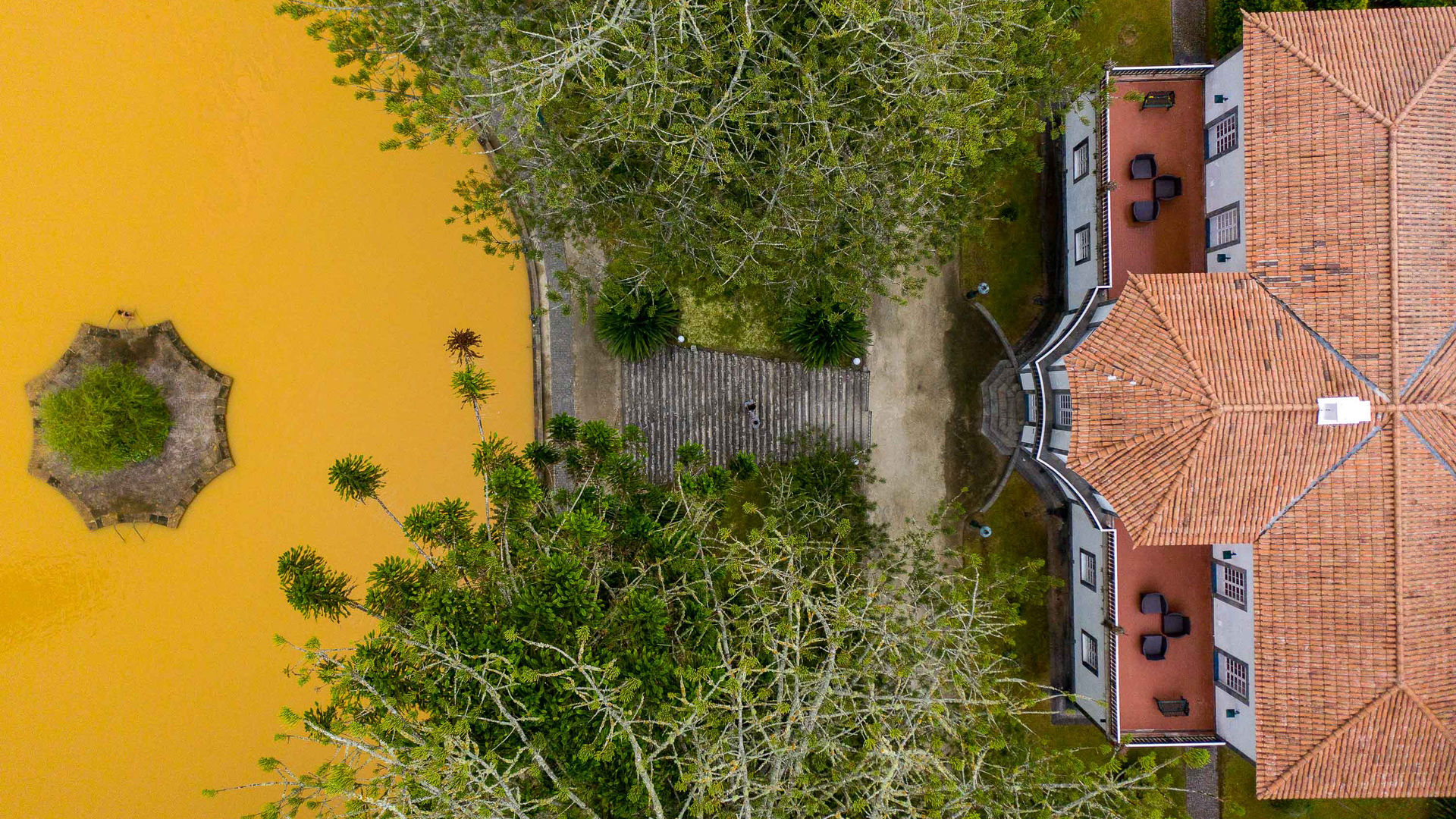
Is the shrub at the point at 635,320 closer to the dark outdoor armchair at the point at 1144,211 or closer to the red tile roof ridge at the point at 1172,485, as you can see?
the dark outdoor armchair at the point at 1144,211

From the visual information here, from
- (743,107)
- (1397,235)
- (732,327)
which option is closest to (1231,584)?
(1397,235)

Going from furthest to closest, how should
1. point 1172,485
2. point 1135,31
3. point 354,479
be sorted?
point 1135,31 < point 1172,485 < point 354,479

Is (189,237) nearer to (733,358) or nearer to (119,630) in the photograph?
(119,630)

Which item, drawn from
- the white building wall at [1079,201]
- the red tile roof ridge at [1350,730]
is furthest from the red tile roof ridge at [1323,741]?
the white building wall at [1079,201]

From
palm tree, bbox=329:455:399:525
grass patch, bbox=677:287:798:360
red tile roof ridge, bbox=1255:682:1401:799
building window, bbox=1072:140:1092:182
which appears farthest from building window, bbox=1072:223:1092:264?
palm tree, bbox=329:455:399:525

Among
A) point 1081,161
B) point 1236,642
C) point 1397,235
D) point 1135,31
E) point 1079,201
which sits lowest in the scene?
point 1236,642

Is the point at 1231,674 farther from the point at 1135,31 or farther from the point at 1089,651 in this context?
the point at 1135,31
